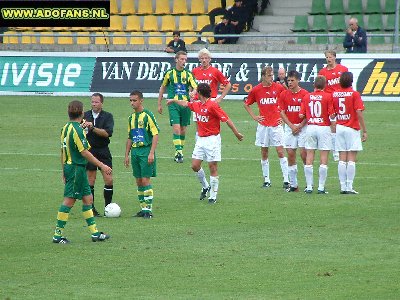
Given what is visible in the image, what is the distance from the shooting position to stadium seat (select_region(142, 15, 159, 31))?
46.4 metres

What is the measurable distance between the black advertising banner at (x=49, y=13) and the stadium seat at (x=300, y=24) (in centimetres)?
796

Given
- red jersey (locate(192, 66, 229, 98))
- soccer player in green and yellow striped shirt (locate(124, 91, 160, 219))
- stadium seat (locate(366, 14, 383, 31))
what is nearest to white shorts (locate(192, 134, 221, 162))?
soccer player in green and yellow striped shirt (locate(124, 91, 160, 219))

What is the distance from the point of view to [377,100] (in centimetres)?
3341

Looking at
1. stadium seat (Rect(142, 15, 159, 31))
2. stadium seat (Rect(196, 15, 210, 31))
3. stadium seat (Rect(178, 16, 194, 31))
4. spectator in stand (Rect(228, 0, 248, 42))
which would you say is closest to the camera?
spectator in stand (Rect(228, 0, 248, 42))

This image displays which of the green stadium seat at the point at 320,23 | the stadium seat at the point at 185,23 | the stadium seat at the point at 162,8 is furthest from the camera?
the stadium seat at the point at 162,8

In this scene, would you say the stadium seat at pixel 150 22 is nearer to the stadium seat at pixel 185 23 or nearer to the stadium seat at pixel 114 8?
the stadium seat at pixel 185 23

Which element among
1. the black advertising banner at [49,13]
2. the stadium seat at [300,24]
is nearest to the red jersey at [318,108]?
the black advertising banner at [49,13]

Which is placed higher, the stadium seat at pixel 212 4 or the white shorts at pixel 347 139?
the stadium seat at pixel 212 4

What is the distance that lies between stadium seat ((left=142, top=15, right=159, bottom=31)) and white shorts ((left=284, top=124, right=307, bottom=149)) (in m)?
27.7

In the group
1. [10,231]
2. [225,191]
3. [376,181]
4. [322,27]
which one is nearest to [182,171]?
[225,191]

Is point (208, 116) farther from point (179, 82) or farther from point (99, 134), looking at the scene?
point (179, 82)

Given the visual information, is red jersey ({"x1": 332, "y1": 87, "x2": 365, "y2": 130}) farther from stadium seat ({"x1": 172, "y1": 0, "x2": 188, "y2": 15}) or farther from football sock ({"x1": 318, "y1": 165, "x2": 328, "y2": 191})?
stadium seat ({"x1": 172, "y1": 0, "x2": 188, "y2": 15})

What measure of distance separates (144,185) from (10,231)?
92.2 inches

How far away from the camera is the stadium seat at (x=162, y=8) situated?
1857 inches
